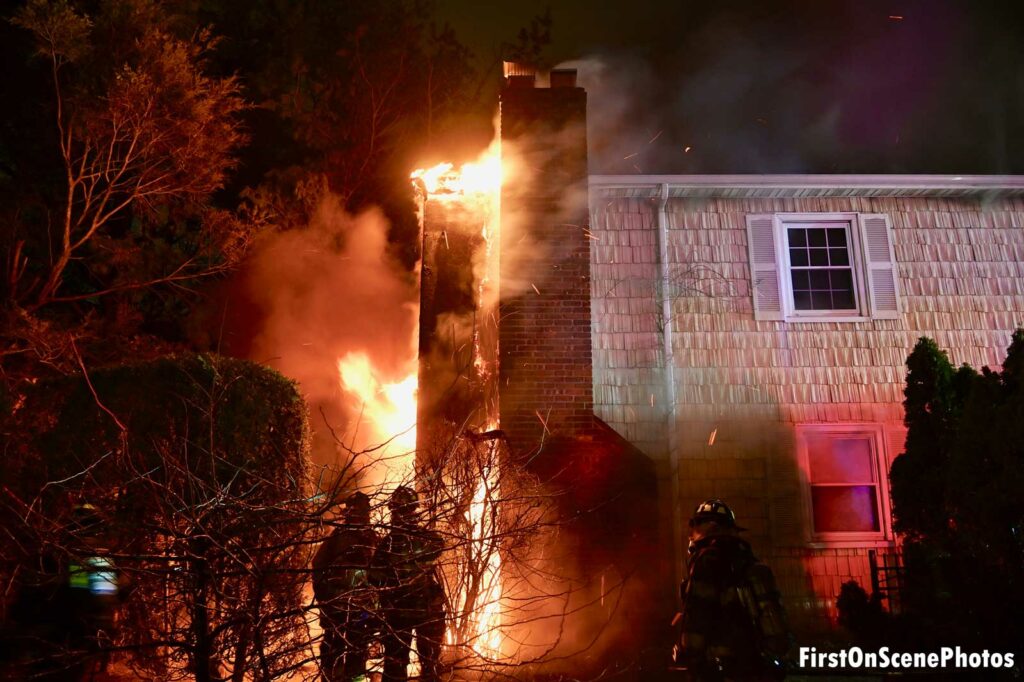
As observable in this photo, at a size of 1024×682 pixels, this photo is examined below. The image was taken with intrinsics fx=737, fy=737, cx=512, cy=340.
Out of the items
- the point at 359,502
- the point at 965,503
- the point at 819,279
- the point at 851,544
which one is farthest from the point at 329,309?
the point at 359,502

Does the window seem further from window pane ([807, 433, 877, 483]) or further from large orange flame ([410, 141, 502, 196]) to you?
large orange flame ([410, 141, 502, 196])

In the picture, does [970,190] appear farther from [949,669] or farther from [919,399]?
[949,669]

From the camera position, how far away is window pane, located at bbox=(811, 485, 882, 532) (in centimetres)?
947

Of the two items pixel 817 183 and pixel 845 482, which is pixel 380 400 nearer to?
pixel 845 482

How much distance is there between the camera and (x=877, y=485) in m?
9.52

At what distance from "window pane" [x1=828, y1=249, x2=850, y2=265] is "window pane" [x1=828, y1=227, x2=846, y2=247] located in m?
0.09

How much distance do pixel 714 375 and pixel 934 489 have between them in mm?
2858

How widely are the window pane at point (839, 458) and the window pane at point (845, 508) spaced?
116 mm

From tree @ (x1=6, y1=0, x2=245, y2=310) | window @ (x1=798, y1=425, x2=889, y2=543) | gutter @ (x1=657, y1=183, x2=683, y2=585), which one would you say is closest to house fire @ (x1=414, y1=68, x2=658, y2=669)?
gutter @ (x1=657, y1=183, x2=683, y2=585)

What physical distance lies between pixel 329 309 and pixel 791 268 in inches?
343

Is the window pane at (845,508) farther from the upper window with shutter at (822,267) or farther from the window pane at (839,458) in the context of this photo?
the upper window with shutter at (822,267)

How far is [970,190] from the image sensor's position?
33.0 feet

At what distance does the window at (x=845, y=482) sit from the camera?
941 centimetres

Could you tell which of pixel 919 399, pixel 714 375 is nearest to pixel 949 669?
pixel 919 399
